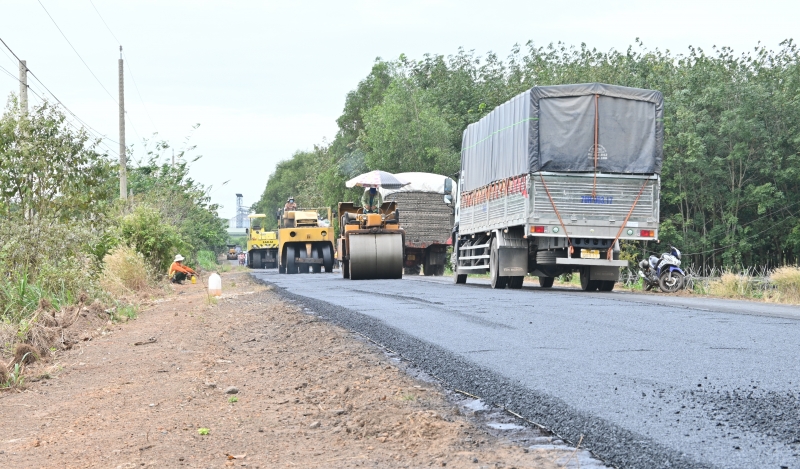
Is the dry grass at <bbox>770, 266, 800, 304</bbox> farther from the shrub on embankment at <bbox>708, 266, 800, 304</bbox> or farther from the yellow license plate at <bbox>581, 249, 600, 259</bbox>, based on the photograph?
the yellow license plate at <bbox>581, 249, 600, 259</bbox>

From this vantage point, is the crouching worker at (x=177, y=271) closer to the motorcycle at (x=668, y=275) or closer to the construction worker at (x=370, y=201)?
the construction worker at (x=370, y=201)

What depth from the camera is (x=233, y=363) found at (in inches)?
348

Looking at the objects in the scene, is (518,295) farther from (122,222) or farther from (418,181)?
(418,181)

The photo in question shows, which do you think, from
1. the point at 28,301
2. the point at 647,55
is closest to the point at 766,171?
the point at 647,55

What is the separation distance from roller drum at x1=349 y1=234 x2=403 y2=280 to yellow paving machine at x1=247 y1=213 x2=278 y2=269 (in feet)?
88.3

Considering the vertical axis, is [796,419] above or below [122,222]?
below

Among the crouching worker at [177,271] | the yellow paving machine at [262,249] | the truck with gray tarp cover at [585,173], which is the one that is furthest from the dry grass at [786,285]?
the yellow paving machine at [262,249]

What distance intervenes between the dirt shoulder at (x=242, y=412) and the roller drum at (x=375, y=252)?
1438cm

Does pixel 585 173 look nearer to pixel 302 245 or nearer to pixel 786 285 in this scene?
pixel 786 285

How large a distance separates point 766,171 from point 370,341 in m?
38.4

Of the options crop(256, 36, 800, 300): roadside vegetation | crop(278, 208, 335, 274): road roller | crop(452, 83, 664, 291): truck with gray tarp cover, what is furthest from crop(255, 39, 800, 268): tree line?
crop(452, 83, 664, 291): truck with gray tarp cover

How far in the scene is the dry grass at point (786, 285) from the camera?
1782 centimetres

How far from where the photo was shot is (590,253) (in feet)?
59.0

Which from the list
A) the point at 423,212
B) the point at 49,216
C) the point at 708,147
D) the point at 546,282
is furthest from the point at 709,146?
the point at 49,216
